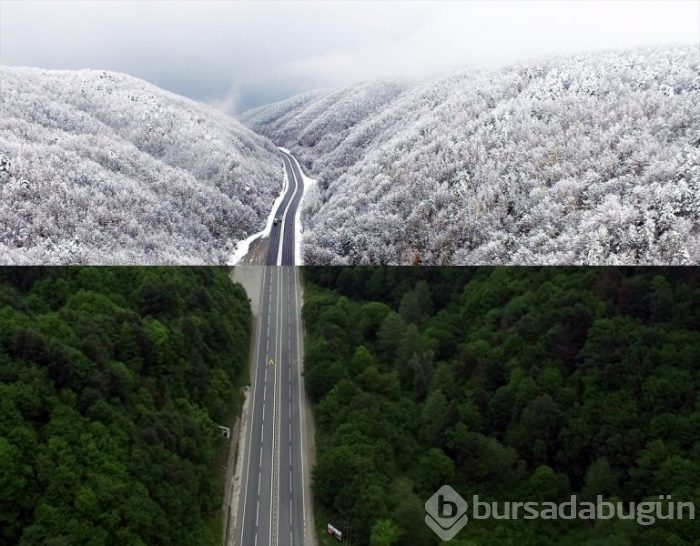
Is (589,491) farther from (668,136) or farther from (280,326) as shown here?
(668,136)

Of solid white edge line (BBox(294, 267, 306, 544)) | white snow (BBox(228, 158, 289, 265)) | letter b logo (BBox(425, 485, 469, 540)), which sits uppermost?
white snow (BBox(228, 158, 289, 265))

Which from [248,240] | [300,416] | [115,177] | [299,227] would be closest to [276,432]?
[300,416]

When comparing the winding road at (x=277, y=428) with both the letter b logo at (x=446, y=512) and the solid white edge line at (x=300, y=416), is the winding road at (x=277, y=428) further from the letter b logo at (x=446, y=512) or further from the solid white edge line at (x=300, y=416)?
the letter b logo at (x=446, y=512)

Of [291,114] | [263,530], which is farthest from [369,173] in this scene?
[291,114]

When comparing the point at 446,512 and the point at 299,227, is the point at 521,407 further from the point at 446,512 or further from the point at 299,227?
the point at 299,227

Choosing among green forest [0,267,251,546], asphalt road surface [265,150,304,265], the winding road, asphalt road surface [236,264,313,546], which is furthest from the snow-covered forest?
green forest [0,267,251,546]

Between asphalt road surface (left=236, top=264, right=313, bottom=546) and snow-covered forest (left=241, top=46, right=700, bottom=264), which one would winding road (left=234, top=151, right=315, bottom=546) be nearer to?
asphalt road surface (left=236, top=264, right=313, bottom=546)
